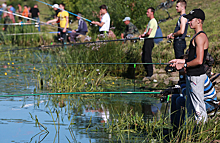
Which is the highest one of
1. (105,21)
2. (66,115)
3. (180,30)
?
(105,21)

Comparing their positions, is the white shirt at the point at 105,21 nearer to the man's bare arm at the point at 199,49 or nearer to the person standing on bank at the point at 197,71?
the person standing on bank at the point at 197,71

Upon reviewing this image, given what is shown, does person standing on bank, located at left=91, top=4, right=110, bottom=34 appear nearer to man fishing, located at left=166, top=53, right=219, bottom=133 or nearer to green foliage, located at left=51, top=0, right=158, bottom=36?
green foliage, located at left=51, top=0, right=158, bottom=36

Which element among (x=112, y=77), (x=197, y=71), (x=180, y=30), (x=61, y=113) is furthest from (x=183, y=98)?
(x=112, y=77)

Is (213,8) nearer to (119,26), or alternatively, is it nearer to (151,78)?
(119,26)

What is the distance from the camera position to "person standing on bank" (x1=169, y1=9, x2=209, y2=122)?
424 cm

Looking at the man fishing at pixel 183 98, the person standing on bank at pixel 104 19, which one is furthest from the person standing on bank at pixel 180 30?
the person standing on bank at pixel 104 19

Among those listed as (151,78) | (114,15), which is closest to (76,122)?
(151,78)

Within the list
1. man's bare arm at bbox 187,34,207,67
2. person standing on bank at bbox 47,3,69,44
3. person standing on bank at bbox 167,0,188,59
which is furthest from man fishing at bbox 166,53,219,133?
person standing on bank at bbox 47,3,69,44

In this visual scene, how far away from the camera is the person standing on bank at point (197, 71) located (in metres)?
4.24

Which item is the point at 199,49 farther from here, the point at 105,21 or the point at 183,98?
the point at 105,21

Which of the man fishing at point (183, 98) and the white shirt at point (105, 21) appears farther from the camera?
the white shirt at point (105, 21)

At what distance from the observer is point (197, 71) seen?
14.1 ft

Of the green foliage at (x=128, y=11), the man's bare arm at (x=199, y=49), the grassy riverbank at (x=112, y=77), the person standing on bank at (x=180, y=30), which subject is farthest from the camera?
the green foliage at (x=128, y=11)

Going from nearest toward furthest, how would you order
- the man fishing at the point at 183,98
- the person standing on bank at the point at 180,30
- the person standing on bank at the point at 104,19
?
the man fishing at the point at 183,98 < the person standing on bank at the point at 180,30 < the person standing on bank at the point at 104,19
